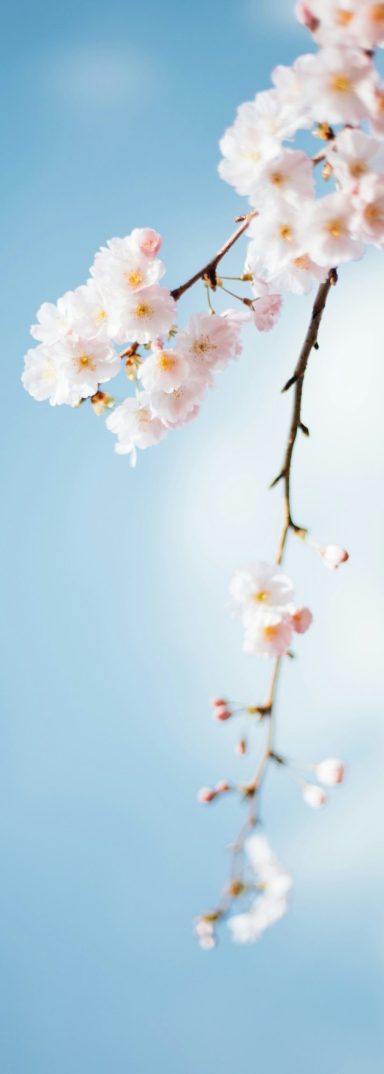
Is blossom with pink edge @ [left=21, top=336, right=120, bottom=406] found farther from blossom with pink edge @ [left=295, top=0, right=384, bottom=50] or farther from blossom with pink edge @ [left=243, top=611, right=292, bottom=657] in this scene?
blossom with pink edge @ [left=295, top=0, right=384, bottom=50]

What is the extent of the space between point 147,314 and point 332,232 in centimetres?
61

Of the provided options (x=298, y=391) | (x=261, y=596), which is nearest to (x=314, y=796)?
(x=261, y=596)

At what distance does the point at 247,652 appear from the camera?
2.22 m

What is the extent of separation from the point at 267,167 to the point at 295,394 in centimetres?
54

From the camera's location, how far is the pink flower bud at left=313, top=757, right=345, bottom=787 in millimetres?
2186

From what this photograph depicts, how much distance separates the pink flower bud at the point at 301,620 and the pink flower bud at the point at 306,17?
51.6 inches

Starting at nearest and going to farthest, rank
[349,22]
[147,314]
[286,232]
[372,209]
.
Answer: [349,22], [372,209], [286,232], [147,314]

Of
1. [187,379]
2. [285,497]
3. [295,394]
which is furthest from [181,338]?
[285,497]

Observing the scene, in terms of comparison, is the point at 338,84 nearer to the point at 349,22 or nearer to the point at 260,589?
the point at 349,22

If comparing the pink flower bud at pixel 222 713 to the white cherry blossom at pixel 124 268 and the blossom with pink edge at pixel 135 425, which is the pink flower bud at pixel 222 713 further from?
the white cherry blossom at pixel 124 268

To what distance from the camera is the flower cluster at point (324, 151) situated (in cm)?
170

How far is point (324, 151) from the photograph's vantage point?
6.31ft

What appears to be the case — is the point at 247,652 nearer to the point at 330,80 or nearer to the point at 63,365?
the point at 63,365

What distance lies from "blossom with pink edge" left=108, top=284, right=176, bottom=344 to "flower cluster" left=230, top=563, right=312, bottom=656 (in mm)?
697
